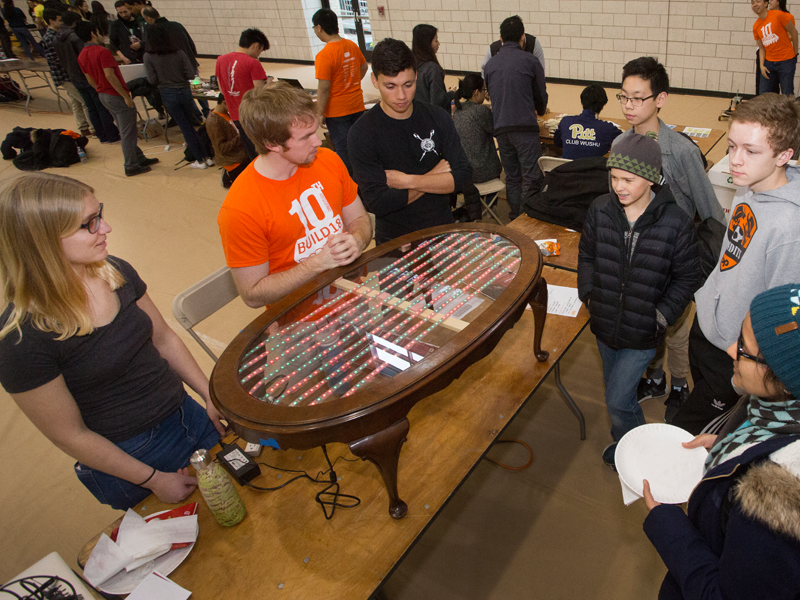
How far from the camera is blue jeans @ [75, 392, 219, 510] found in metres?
1.58

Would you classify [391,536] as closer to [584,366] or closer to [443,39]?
[584,366]

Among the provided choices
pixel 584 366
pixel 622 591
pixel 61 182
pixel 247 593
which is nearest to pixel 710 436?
pixel 622 591

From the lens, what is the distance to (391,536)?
1364 millimetres

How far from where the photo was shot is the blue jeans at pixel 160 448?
5.19 ft

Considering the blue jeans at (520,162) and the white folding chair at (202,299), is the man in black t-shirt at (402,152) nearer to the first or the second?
the white folding chair at (202,299)

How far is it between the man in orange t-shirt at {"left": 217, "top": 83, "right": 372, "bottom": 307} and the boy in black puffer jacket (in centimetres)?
95

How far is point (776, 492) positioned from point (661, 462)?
65 centimetres

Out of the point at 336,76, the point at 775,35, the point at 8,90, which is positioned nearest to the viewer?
the point at 336,76

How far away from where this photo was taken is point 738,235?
68.7 inches

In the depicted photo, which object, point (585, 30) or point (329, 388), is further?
point (585, 30)

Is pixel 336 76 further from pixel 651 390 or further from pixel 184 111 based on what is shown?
pixel 651 390

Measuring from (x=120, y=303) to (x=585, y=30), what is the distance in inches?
314

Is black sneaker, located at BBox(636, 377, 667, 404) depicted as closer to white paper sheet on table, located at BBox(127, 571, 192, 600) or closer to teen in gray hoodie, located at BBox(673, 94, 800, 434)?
teen in gray hoodie, located at BBox(673, 94, 800, 434)

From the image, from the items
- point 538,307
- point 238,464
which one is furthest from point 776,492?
point 238,464
